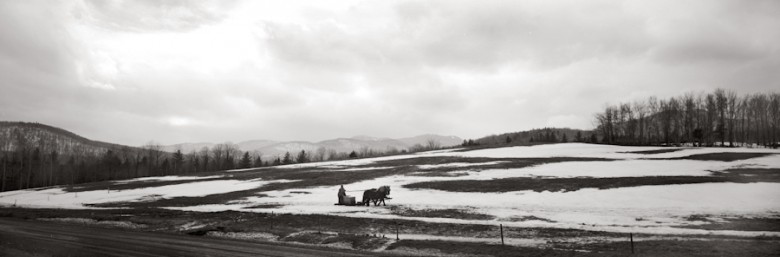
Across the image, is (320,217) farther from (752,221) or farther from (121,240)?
(752,221)

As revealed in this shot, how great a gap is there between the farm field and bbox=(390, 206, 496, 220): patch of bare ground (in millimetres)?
80

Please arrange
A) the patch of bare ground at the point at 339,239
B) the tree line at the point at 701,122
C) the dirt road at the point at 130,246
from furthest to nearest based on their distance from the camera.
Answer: the tree line at the point at 701,122 → the patch of bare ground at the point at 339,239 → the dirt road at the point at 130,246

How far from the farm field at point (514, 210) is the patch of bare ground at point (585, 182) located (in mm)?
113

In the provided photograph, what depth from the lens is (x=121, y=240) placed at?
22594 millimetres

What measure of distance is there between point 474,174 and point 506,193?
16.7 metres

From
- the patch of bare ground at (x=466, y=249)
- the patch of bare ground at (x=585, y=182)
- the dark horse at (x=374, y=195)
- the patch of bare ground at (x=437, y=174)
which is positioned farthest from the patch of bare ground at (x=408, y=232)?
the patch of bare ground at (x=437, y=174)

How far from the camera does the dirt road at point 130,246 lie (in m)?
18.5

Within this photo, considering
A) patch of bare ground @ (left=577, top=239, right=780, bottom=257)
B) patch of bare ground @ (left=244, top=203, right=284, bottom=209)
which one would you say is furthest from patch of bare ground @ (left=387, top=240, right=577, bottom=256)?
patch of bare ground @ (left=244, top=203, right=284, bottom=209)

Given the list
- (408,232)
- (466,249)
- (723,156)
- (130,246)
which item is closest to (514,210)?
(408,232)

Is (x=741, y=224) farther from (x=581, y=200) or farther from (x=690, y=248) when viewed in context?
(x=581, y=200)

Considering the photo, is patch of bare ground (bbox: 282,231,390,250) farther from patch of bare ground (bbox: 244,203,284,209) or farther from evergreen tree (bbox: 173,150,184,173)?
evergreen tree (bbox: 173,150,184,173)

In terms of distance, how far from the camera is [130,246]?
20297 millimetres

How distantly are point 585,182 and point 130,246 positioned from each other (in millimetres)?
41886

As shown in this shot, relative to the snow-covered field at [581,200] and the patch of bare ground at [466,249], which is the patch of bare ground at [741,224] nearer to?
the snow-covered field at [581,200]
